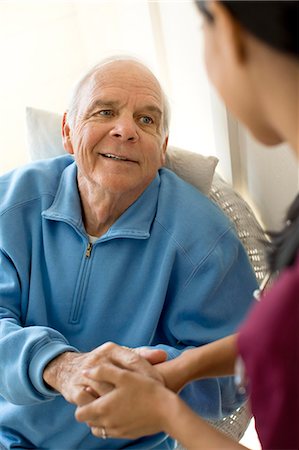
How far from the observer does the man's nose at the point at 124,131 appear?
1398mm

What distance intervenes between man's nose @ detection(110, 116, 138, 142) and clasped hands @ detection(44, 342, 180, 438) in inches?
19.4

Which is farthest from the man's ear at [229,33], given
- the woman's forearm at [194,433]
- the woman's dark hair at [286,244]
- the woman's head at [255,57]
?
the woman's forearm at [194,433]

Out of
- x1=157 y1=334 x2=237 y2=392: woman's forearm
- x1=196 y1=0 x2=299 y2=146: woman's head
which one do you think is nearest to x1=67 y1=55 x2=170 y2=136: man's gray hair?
x1=157 y1=334 x2=237 y2=392: woman's forearm

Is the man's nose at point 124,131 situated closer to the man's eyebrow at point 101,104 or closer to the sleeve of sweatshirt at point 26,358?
the man's eyebrow at point 101,104

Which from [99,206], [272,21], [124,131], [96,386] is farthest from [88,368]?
[272,21]

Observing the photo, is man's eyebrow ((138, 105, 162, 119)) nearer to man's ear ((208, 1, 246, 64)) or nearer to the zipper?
the zipper

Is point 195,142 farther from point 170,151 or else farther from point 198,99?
point 170,151

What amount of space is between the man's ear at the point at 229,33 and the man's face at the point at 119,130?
0.74m

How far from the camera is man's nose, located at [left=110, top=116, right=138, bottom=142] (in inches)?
55.1

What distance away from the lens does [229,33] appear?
645mm

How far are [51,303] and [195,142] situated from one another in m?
0.91

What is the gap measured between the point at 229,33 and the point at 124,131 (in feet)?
2.51

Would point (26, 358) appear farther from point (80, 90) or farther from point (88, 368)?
point (80, 90)

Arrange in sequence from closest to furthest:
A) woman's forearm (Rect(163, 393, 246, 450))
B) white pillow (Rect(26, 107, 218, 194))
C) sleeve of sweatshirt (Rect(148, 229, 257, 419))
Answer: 1. woman's forearm (Rect(163, 393, 246, 450))
2. sleeve of sweatshirt (Rect(148, 229, 257, 419))
3. white pillow (Rect(26, 107, 218, 194))
